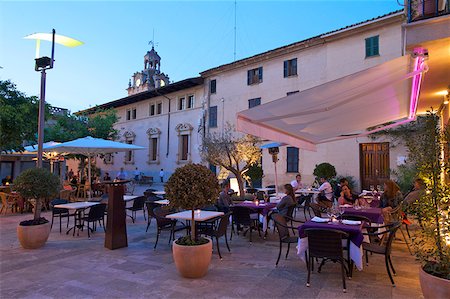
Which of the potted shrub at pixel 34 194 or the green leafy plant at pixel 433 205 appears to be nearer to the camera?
the green leafy plant at pixel 433 205

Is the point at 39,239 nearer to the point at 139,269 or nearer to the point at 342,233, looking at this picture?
the point at 139,269

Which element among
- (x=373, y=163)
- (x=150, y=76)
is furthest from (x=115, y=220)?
(x=150, y=76)

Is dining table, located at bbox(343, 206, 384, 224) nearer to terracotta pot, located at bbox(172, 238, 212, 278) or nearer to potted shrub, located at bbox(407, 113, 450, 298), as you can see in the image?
potted shrub, located at bbox(407, 113, 450, 298)

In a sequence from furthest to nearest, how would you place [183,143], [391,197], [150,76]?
[150,76]
[183,143]
[391,197]

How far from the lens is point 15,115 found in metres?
8.80

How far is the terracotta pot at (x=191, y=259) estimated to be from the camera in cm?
396

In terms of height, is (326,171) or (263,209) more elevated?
(326,171)

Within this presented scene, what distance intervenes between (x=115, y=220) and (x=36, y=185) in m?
1.53

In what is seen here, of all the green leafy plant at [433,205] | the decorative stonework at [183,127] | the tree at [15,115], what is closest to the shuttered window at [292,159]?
the decorative stonework at [183,127]

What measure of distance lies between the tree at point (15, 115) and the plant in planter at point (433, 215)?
981 centimetres

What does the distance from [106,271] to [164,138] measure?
67.4 feet

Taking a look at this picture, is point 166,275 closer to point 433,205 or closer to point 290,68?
point 433,205

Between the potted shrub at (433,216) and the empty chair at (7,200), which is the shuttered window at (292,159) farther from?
the potted shrub at (433,216)

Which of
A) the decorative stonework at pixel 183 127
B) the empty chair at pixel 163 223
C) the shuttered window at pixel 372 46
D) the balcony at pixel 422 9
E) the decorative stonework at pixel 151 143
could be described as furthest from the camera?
the decorative stonework at pixel 151 143
